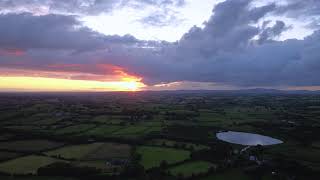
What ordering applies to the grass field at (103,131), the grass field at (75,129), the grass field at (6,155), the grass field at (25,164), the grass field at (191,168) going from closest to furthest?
the grass field at (191,168), the grass field at (25,164), the grass field at (6,155), the grass field at (103,131), the grass field at (75,129)

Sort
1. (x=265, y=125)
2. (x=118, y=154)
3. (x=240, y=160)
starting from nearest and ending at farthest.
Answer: (x=240, y=160), (x=118, y=154), (x=265, y=125)

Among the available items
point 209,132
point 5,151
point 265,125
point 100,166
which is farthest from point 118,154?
point 265,125

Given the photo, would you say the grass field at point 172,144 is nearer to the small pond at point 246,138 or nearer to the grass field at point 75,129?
the small pond at point 246,138

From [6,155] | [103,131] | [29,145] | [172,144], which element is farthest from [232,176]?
[103,131]

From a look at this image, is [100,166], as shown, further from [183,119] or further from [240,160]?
[183,119]

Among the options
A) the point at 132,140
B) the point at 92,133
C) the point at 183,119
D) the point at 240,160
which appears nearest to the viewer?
the point at 240,160

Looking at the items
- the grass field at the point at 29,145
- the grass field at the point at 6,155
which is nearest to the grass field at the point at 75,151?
the grass field at the point at 29,145
